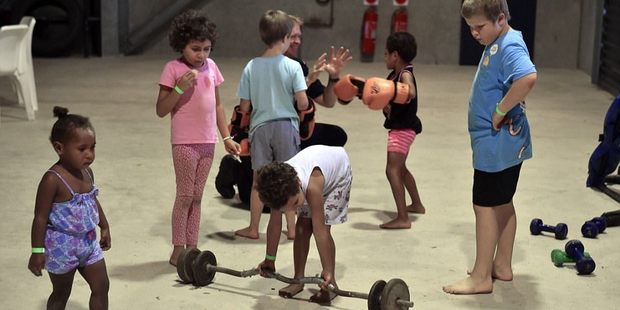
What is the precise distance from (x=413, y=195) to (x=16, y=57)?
4573mm

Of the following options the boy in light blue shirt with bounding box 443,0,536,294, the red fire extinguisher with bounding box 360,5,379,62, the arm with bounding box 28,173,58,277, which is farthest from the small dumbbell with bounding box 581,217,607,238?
the red fire extinguisher with bounding box 360,5,379,62

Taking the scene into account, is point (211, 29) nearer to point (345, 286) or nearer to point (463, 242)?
point (345, 286)

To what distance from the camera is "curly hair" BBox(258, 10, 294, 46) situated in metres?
5.32

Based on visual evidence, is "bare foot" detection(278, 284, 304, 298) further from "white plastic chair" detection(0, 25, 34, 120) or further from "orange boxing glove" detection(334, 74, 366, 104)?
"white plastic chair" detection(0, 25, 34, 120)

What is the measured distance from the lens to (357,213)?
6.43m

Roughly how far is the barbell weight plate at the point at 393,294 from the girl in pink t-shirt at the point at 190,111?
134cm

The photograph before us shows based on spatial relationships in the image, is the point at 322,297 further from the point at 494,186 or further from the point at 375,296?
the point at 494,186

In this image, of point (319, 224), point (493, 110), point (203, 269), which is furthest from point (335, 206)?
point (493, 110)

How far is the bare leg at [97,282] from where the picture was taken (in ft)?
13.2

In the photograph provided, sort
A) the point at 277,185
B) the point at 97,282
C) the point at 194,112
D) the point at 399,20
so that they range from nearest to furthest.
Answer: the point at 97,282 → the point at 277,185 → the point at 194,112 → the point at 399,20

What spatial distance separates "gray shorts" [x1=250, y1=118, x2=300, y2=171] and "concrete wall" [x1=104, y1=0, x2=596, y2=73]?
346 inches

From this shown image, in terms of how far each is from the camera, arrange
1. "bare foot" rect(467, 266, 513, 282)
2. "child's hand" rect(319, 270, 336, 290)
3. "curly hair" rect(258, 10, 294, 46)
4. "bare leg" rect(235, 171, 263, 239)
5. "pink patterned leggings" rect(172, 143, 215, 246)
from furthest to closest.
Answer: "bare leg" rect(235, 171, 263, 239), "curly hair" rect(258, 10, 294, 46), "pink patterned leggings" rect(172, 143, 215, 246), "bare foot" rect(467, 266, 513, 282), "child's hand" rect(319, 270, 336, 290)

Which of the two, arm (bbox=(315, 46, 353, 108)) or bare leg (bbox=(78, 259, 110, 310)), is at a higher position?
arm (bbox=(315, 46, 353, 108))

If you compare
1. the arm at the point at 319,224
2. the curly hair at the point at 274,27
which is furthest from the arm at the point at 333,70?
the arm at the point at 319,224
